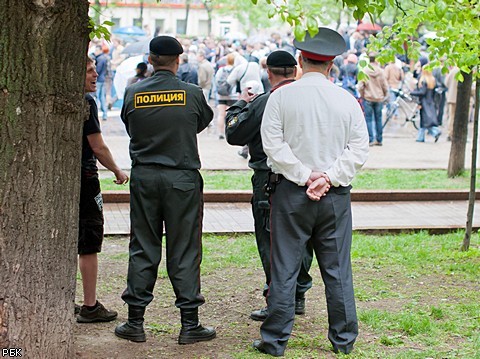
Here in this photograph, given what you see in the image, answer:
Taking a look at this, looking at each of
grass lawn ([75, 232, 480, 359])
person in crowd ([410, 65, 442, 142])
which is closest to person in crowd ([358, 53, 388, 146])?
person in crowd ([410, 65, 442, 142])

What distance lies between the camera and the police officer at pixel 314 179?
17.6 feet

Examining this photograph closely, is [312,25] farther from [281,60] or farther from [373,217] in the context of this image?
[373,217]

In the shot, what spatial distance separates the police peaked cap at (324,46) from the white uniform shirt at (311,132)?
0.15 meters

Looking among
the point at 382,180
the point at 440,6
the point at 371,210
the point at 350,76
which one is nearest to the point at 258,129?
the point at 440,6

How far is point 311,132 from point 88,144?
5.62 ft

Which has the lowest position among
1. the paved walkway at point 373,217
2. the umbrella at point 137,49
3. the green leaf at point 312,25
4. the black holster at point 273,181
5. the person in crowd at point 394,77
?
the paved walkway at point 373,217

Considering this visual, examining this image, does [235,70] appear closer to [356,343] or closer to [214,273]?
[214,273]

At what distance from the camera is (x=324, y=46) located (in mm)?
5398

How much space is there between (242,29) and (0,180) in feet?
187

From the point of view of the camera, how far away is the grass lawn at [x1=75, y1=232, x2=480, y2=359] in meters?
5.73

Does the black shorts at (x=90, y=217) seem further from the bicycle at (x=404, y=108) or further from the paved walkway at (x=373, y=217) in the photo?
the bicycle at (x=404, y=108)

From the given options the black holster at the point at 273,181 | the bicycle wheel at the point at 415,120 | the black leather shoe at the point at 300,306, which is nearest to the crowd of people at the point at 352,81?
the bicycle wheel at the point at 415,120

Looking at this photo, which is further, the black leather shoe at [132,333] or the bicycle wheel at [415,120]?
the bicycle wheel at [415,120]

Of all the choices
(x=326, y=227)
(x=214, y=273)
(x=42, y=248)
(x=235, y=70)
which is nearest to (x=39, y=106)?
(x=42, y=248)
